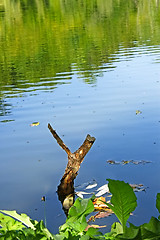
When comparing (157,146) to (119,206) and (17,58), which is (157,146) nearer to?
(119,206)

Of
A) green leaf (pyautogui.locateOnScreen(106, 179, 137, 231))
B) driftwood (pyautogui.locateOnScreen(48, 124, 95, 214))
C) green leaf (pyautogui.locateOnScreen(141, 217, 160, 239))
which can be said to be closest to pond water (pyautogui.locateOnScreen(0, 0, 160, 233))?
driftwood (pyautogui.locateOnScreen(48, 124, 95, 214))

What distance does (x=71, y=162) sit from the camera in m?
6.32

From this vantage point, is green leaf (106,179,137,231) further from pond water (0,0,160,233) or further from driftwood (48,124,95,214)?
pond water (0,0,160,233)

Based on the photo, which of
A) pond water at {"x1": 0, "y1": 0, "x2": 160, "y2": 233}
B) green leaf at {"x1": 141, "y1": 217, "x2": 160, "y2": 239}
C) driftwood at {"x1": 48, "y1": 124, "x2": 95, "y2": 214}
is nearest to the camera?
green leaf at {"x1": 141, "y1": 217, "x2": 160, "y2": 239}

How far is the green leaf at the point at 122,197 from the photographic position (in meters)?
2.26

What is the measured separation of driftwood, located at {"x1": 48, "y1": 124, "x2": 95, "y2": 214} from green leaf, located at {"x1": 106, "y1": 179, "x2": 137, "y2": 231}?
3.43 metres

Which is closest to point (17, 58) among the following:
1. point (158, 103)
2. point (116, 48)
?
point (116, 48)

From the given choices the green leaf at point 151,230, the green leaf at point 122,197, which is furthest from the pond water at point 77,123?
the green leaf at point 151,230

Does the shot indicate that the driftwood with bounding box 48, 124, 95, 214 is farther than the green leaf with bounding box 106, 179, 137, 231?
Yes

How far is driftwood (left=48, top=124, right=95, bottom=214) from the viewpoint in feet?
19.4

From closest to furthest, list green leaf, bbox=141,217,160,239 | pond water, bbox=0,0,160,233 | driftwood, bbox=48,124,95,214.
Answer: green leaf, bbox=141,217,160,239 < driftwood, bbox=48,124,95,214 < pond water, bbox=0,0,160,233

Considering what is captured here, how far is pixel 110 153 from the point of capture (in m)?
9.66

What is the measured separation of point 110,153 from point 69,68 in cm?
1497

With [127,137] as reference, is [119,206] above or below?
above
